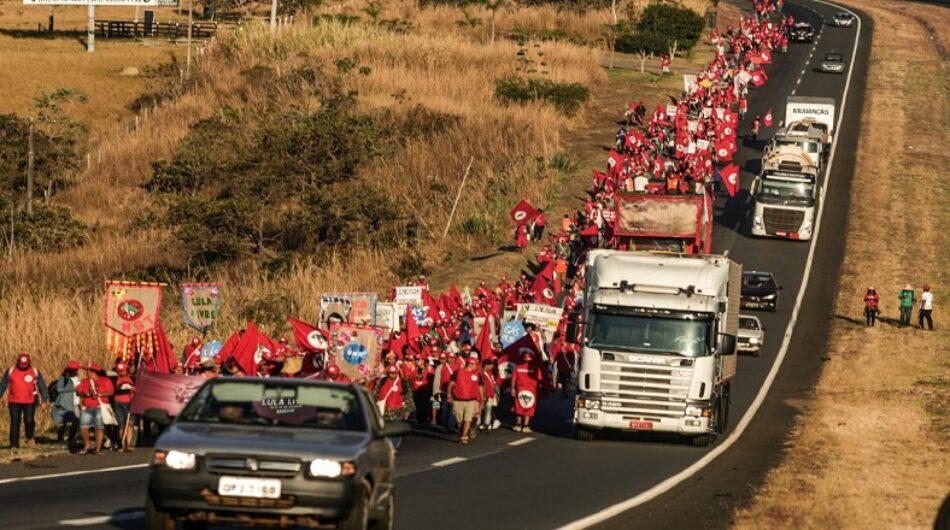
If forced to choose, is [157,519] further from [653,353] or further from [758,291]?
[758,291]

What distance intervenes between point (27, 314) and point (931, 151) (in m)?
59.7

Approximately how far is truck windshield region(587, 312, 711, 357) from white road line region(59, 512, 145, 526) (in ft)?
41.3

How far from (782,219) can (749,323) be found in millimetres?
19403

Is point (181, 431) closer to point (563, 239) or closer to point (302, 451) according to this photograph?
point (302, 451)

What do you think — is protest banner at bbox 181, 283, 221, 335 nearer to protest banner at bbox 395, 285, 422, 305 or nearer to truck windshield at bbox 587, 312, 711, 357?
protest banner at bbox 395, 285, 422, 305

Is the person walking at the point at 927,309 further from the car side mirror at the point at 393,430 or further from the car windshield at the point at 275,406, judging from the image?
the car windshield at the point at 275,406

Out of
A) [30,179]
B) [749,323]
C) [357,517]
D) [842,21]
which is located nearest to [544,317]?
[749,323]

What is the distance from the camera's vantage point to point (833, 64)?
109 meters

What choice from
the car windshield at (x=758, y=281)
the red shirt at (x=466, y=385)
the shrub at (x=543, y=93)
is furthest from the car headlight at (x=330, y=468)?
the shrub at (x=543, y=93)

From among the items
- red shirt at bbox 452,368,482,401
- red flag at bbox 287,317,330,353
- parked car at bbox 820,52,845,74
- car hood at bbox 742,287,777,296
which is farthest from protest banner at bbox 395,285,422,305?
parked car at bbox 820,52,845,74

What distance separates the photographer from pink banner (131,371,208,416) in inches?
1033

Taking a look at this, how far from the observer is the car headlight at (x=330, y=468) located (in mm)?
14508

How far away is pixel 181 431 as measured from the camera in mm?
15031

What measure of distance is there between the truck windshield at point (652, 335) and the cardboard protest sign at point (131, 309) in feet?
24.1
